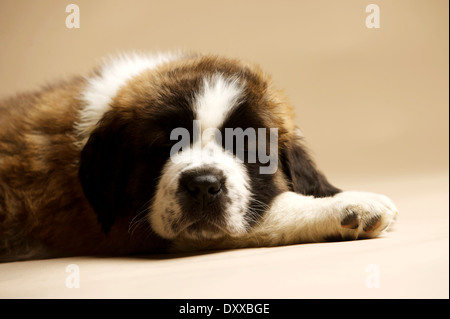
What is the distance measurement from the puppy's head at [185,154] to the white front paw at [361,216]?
1.24 feet

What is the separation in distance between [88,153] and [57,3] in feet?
4.66

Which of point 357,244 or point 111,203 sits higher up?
point 111,203

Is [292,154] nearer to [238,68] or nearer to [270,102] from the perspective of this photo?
[270,102]

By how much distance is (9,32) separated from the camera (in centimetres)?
384

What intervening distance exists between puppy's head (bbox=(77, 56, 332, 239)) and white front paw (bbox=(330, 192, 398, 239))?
14.9 inches

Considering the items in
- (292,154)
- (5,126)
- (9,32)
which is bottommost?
(292,154)

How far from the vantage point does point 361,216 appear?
Result: 271cm

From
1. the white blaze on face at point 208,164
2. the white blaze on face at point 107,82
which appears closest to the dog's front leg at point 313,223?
the white blaze on face at point 208,164

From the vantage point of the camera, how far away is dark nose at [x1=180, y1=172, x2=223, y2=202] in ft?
8.31

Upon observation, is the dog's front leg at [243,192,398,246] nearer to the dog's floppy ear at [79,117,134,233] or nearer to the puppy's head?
the puppy's head

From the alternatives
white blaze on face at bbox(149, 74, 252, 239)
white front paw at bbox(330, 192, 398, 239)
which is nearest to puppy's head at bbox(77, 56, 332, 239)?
white blaze on face at bbox(149, 74, 252, 239)

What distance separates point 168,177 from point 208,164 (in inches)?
7.7

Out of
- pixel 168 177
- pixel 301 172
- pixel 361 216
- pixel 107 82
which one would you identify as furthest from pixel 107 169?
pixel 361 216

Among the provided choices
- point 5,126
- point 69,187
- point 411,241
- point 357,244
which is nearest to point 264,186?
point 357,244
